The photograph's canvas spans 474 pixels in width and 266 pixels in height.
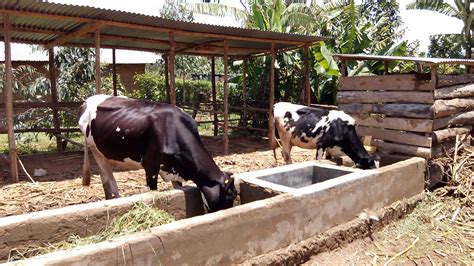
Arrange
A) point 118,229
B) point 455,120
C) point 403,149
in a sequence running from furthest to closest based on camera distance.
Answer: point 455,120 → point 403,149 → point 118,229

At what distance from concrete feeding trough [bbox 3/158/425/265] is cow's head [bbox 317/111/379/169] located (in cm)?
68

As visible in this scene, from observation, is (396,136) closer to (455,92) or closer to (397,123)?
(397,123)

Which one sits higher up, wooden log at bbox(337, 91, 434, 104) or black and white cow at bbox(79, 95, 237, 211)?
wooden log at bbox(337, 91, 434, 104)

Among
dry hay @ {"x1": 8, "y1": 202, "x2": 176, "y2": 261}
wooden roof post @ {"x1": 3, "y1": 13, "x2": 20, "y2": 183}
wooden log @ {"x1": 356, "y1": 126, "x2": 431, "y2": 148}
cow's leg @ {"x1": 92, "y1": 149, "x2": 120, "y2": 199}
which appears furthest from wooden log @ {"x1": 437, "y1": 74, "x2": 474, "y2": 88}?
wooden roof post @ {"x1": 3, "y1": 13, "x2": 20, "y2": 183}

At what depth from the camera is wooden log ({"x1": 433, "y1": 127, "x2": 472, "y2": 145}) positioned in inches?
220

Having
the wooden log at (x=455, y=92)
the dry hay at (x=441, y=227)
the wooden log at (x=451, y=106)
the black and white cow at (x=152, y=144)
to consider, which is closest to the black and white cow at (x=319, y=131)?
the dry hay at (x=441, y=227)

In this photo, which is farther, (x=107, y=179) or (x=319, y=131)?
(x=319, y=131)

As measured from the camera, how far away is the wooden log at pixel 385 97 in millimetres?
5523

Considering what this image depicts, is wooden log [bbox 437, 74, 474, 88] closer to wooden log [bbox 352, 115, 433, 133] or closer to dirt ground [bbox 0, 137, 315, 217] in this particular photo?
wooden log [bbox 352, 115, 433, 133]

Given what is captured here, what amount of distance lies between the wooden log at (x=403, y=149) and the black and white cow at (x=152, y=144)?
310 cm

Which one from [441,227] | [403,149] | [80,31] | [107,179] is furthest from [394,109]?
[80,31]

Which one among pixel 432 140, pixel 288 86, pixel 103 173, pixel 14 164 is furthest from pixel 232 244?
pixel 288 86

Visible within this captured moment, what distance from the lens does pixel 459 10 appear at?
18.3 meters

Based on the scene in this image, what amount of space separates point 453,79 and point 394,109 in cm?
104
